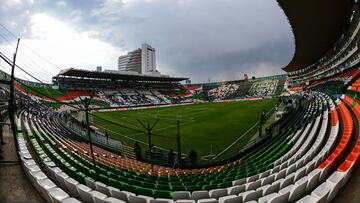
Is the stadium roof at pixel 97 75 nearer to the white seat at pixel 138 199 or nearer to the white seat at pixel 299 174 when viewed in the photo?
the white seat at pixel 138 199

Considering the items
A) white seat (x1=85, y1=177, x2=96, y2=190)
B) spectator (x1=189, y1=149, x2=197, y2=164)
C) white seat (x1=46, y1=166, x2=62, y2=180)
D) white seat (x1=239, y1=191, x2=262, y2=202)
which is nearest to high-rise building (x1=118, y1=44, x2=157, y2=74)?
spectator (x1=189, y1=149, x2=197, y2=164)

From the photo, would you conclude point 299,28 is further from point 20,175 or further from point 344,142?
point 20,175

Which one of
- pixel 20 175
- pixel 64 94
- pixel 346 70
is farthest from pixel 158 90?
pixel 20 175

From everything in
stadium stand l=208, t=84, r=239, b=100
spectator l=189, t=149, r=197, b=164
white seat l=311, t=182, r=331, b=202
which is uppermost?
stadium stand l=208, t=84, r=239, b=100

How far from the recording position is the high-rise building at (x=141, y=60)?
18371 centimetres

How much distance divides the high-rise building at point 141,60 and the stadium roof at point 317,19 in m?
154

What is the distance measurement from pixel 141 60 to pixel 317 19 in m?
166

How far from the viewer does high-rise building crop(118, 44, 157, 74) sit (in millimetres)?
183712

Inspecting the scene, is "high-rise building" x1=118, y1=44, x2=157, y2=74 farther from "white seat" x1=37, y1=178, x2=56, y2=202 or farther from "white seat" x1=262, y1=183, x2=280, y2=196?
"white seat" x1=262, y1=183, x2=280, y2=196

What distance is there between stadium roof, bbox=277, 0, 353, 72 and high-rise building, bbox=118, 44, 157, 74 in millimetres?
153606

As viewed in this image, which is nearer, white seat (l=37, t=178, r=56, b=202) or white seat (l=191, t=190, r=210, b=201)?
white seat (l=37, t=178, r=56, b=202)

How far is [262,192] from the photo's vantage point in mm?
5902

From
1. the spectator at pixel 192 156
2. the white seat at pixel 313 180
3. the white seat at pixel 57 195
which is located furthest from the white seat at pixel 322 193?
the spectator at pixel 192 156

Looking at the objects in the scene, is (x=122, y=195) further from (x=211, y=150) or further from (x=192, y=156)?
(x=211, y=150)
